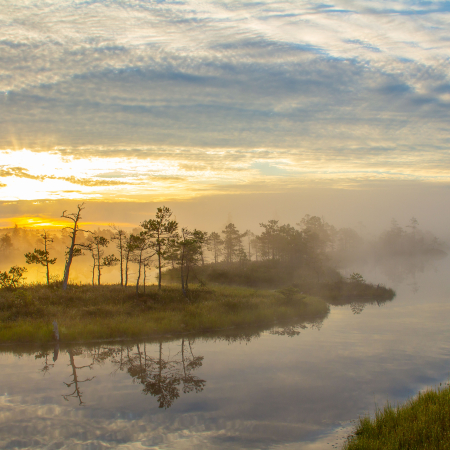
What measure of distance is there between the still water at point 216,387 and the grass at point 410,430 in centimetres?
140

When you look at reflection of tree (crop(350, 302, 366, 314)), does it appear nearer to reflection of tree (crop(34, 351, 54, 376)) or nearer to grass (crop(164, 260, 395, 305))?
grass (crop(164, 260, 395, 305))

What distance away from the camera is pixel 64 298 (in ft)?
116

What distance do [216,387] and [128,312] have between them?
17008 mm

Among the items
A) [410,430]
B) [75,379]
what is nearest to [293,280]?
[75,379]

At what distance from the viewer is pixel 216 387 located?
64.2 feet

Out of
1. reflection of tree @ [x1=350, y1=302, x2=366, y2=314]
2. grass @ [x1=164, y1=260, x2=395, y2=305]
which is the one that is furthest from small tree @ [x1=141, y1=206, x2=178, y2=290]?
reflection of tree @ [x1=350, y1=302, x2=366, y2=314]

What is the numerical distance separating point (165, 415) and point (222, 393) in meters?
3.66

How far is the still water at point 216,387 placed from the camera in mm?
14391

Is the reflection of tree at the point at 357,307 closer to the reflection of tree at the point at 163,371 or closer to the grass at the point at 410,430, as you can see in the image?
the reflection of tree at the point at 163,371

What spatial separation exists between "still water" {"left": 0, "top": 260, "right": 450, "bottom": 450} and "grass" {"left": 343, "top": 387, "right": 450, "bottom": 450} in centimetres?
140

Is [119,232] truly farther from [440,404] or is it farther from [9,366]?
[440,404]

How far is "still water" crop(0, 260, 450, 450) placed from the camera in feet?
47.2

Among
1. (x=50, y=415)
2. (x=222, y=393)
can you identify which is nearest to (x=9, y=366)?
(x=50, y=415)

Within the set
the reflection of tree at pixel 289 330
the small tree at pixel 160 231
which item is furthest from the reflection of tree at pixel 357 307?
the small tree at pixel 160 231
